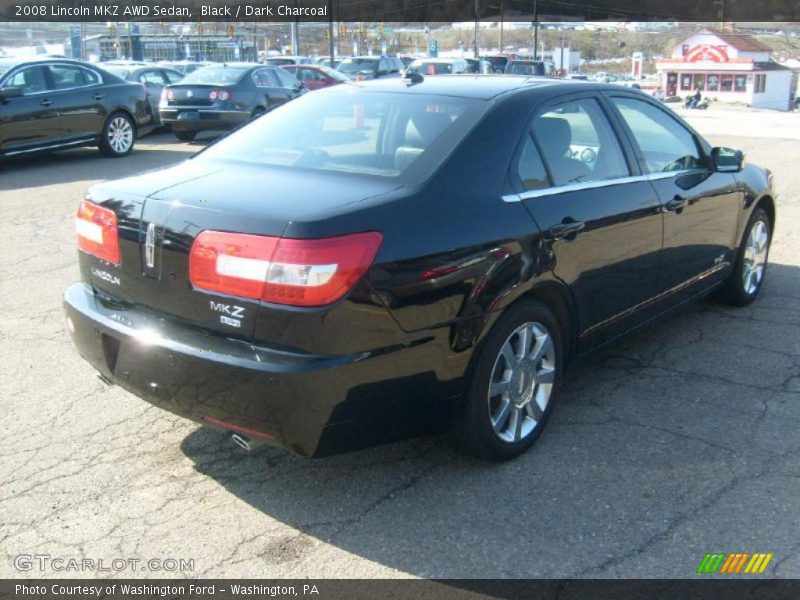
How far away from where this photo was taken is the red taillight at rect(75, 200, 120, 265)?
334cm

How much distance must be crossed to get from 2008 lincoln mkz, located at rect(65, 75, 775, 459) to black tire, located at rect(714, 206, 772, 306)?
1359 mm

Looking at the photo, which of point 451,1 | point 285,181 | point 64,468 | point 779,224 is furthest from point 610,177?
point 451,1

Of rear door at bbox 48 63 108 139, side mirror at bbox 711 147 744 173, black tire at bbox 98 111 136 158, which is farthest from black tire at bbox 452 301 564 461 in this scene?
black tire at bbox 98 111 136 158

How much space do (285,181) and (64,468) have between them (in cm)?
156

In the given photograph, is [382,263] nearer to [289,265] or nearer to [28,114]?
[289,265]

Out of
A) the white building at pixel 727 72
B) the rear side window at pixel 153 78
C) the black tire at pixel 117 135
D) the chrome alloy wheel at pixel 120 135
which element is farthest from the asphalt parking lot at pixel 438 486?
the white building at pixel 727 72

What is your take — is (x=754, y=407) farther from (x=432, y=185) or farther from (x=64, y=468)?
(x=64, y=468)

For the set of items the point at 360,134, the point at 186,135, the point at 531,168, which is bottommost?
the point at 186,135

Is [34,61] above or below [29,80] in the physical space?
above

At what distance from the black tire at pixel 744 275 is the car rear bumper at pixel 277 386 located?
3208 mm

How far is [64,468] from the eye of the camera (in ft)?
11.6

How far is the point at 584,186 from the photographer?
12.9 ft

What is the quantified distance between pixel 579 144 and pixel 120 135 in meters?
11.4

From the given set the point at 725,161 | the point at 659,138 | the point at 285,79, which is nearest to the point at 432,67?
the point at 285,79
